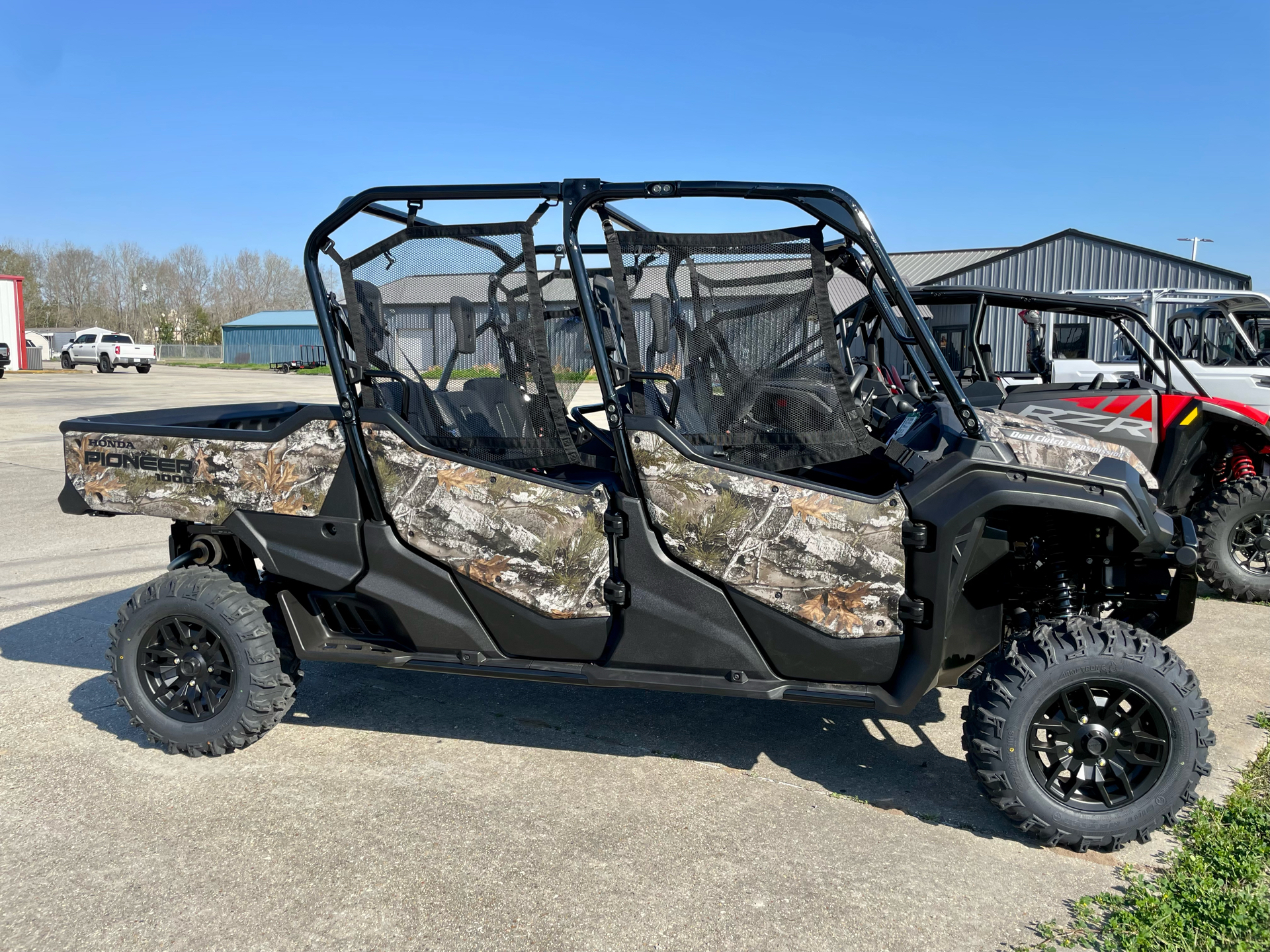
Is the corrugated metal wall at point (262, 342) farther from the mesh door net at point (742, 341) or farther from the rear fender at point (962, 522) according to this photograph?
the rear fender at point (962, 522)

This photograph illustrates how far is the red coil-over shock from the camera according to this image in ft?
22.2

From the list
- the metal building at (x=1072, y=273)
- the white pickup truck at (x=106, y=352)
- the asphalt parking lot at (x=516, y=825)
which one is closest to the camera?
the asphalt parking lot at (x=516, y=825)

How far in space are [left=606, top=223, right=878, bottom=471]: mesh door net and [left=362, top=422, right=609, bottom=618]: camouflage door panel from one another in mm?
504

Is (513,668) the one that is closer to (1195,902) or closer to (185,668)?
(185,668)

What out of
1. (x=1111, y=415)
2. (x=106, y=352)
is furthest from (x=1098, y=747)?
(x=106, y=352)

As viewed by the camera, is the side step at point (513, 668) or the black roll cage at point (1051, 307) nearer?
the side step at point (513, 668)

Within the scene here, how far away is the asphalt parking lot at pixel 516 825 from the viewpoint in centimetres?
284

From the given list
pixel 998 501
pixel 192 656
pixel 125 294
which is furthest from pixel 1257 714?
pixel 125 294

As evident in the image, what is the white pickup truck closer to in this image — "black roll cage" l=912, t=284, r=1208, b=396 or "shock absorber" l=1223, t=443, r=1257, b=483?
"black roll cage" l=912, t=284, r=1208, b=396

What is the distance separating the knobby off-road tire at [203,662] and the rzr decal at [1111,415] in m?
5.18

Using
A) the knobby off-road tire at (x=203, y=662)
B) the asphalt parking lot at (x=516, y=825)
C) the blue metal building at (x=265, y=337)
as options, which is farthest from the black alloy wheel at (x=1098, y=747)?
the blue metal building at (x=265, y=337)

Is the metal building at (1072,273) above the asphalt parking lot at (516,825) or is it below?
above

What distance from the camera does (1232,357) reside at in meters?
9.59

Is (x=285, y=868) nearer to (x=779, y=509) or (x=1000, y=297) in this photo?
(x=779, y=509)
